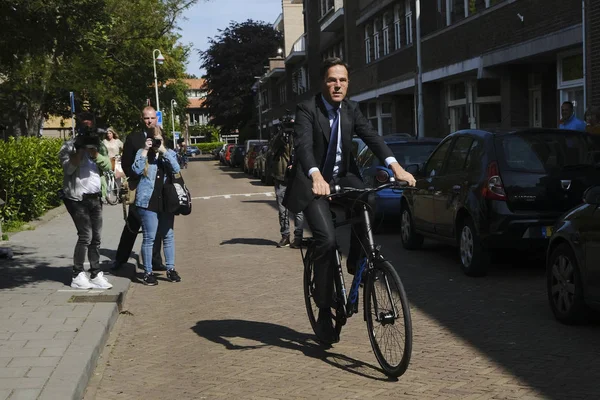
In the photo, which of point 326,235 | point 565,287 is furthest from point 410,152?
point 326,235

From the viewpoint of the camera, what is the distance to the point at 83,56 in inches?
352

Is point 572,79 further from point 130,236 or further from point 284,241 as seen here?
point 130,236

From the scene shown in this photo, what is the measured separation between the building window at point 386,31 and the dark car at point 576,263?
27.8 metres

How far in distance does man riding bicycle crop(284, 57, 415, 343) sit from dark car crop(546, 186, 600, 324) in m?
1.67

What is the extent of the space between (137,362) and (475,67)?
1862 centimetres

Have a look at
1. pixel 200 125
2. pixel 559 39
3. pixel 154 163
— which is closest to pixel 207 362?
pixel 154 163

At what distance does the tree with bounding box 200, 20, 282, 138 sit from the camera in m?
80.1

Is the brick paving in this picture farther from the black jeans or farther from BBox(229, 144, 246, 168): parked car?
BBox(229, 144, 246, 168): parked car

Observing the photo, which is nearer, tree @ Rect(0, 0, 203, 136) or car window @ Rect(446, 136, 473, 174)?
tree @ Rect(0, 0, 203, 136)

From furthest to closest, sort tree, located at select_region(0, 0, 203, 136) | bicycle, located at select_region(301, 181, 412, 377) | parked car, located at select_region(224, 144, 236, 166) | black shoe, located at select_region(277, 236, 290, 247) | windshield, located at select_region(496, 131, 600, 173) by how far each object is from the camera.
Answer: parked car, located at select_region(224, 144, 236, 166) < black shoe, located at select_region(277, 236, 290, 247) < windshield, located at select_region(496, 131, 600, 173) < tree, located at select_region(0, 0, 203, 136) < bicycle, located at select_region(301, 181, 412, 377)

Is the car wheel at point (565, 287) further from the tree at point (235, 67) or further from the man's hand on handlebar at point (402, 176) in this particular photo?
the tree at point (235, 67)

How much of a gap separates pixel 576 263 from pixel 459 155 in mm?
3485

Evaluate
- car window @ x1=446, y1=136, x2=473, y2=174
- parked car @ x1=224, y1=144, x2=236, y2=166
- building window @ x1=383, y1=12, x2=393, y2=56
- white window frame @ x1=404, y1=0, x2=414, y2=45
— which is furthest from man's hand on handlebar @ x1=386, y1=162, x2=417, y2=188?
parked car @ x1=224, y1=144, x2=236, y2=166

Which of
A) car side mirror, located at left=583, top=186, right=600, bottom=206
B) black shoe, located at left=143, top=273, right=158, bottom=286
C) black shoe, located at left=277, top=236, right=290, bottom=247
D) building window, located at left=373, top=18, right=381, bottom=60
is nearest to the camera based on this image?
car side mirror, located at left=583, top=186, right=600, bottom=206
